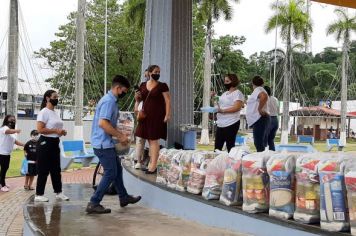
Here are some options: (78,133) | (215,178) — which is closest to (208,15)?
(78,133)

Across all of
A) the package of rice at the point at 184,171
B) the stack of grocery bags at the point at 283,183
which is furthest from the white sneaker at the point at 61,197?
the stack of grocery bags at the point at 283,183

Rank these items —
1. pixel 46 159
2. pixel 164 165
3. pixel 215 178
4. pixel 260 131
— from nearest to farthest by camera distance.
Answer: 1. pixel 215 178
2. pixel 164 165
3. pixel 46 159
4. pixel 260 131

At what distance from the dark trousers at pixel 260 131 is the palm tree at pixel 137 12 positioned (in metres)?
26.4

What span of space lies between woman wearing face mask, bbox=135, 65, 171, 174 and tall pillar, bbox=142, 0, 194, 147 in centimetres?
160

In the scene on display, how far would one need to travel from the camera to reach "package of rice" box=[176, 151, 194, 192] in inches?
220

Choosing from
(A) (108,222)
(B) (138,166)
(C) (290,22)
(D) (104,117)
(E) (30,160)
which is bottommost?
(A) (108,222)

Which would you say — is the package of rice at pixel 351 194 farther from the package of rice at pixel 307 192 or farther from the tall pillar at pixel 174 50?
the tall pillar at pixel 174 50

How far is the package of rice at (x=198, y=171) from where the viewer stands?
5289 mm

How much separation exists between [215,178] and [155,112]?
2.08 meters

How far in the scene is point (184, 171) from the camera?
5.61m

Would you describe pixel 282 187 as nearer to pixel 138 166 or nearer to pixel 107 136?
pixel 107 136

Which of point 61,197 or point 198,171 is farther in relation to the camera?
point 61,197

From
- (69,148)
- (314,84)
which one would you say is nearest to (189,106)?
→ (69,148)

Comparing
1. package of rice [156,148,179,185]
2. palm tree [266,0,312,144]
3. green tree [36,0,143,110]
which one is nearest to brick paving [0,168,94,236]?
package of rice [156,148,179,185]
